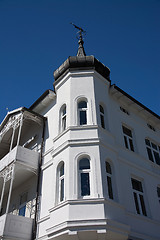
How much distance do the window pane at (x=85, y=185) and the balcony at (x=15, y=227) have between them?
3.57m

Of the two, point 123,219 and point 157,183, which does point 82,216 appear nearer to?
point 123,219

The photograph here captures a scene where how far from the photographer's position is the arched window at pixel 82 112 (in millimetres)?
13428

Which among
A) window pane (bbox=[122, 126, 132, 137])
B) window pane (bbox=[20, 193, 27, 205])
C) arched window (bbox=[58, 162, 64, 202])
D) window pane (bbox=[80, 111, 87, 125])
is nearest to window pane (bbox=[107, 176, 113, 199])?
arched window (bbox=[58, 162, 64, 202])

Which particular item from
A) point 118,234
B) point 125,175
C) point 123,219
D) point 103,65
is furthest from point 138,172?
point 103,65

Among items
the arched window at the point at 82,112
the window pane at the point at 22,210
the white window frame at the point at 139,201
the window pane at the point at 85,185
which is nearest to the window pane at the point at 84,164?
the window pane at the point at 85,185

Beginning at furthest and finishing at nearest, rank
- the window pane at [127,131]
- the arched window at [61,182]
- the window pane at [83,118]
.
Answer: the window pane at [127,131] < the window pane at [83,118] < the arched window at [61,182]

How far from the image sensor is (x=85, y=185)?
1105 centimetres

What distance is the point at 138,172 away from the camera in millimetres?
14070

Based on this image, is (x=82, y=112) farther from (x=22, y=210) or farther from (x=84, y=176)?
(x=22, y=210)

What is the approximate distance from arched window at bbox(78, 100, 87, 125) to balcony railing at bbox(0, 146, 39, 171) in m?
3.47

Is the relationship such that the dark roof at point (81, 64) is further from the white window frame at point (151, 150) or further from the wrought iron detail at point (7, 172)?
the wrought iron detail at point (7, 172)

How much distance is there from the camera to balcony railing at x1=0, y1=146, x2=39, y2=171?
13577mm

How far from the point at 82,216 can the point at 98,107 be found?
593 cm

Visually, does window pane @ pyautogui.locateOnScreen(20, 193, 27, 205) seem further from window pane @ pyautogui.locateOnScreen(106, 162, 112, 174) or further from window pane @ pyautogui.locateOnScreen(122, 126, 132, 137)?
window pane @ pyautogui.locateOnScreen(122, 126, 132, 137)
